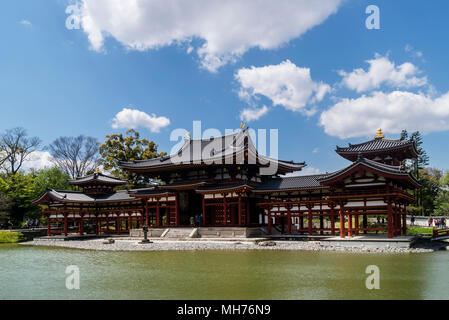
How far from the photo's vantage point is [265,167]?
3562 centimetres

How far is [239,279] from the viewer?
A: 40.7 ft

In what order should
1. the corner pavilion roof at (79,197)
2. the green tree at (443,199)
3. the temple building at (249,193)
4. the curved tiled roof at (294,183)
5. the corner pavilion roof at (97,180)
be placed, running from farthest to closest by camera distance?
1. the green tree at (443,199)
2. the corner pavilion roof at (97,180)
3. the corner pavilion roof at (79,197)
4. the curved tiled roof at (294,183)
5. the temple building at (249,193)

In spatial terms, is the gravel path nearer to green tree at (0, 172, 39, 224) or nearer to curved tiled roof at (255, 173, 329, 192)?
curved tiled roof at (255, 173, 329, 192)

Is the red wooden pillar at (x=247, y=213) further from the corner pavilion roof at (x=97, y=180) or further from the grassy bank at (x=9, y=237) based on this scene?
the grassy bank at (x=9, y=237)

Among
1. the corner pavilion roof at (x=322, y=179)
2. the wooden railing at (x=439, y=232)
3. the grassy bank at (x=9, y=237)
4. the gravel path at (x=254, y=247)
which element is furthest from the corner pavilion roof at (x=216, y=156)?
the wooden railing at (x=439, y=232)

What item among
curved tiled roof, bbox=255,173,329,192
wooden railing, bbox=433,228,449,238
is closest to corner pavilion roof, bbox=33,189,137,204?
curved tiled roof, bbox=255,173,329,192

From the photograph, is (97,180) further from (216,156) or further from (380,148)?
(380,148)

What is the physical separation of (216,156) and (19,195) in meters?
27.3

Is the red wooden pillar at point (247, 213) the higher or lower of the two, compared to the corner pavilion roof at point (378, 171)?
lower

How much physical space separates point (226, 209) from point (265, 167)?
261 inches

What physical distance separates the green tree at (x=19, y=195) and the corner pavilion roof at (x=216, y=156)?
1447 cm

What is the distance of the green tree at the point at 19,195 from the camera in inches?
1707

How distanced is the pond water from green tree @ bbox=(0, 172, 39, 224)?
28918 mm

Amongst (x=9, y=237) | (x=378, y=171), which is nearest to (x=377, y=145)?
(x=378, y=171)
